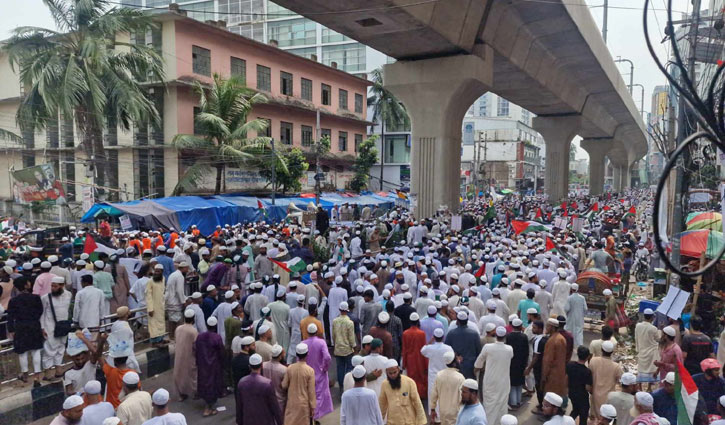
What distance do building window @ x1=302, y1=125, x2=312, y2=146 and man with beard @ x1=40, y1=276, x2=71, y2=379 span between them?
1196 inches

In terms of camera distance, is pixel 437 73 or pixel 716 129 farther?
pixel 437 73

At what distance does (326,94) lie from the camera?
40.3 meters

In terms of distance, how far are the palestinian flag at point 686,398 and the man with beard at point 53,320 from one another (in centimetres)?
806

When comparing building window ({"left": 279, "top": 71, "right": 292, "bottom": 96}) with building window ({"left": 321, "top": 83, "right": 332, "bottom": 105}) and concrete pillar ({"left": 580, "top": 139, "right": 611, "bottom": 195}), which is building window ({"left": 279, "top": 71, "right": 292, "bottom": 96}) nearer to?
building window ({"left": 321, "top": 83, "right": 332, "bottom": 105})

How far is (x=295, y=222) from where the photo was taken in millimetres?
23125

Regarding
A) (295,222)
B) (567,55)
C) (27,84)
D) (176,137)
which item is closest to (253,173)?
(176,137)

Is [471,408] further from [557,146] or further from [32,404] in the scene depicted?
[557,146]

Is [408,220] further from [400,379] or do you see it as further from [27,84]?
[27,84]

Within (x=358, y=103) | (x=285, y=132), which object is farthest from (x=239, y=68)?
(x=358, y=103)

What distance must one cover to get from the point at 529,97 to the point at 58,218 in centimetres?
2572

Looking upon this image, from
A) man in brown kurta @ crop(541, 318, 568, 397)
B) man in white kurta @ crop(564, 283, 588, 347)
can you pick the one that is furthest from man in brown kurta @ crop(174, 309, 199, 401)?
man in white kurta @ crop(564, 283, 588, 347)

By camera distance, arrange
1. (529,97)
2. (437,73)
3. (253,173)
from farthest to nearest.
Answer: (253,173) < (529,97) < (437,73)

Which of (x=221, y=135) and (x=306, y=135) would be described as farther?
(x=306, y=135)

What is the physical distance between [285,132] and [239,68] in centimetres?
540
